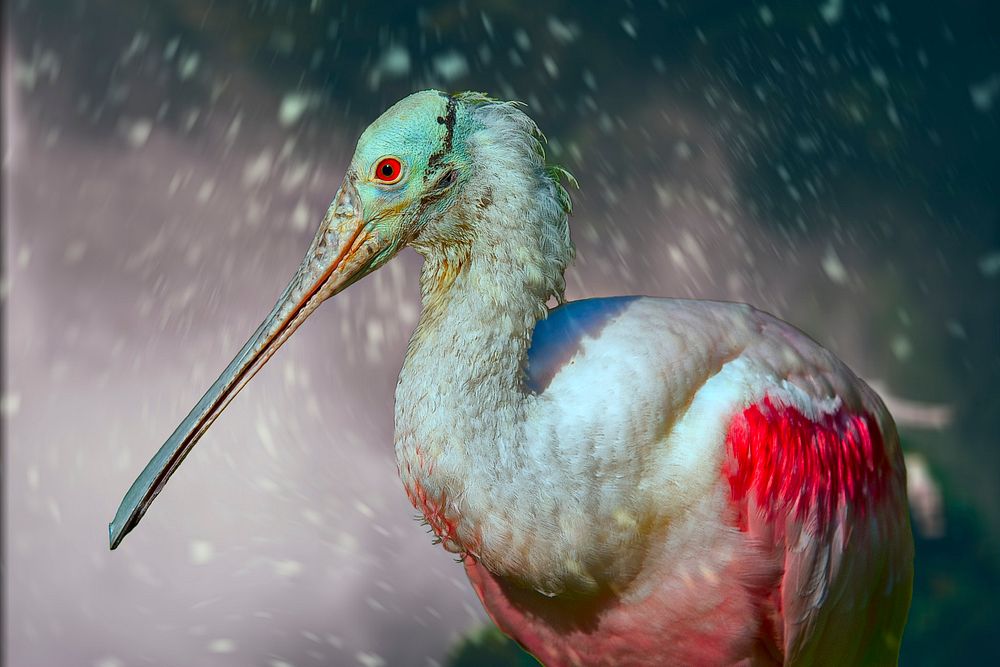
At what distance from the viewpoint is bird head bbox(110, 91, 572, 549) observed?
2426 millimetres

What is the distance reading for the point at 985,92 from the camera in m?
4.91

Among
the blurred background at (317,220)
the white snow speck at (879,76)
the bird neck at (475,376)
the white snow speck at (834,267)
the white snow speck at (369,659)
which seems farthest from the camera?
the white snow speck at (834,267)

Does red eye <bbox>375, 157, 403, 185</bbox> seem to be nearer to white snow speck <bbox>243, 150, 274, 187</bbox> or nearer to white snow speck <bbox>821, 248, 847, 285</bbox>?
white snow speck <bbox>243, 150, 274, 187</bbox>

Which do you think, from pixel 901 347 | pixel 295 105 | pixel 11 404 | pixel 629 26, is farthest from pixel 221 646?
pixel 901 347

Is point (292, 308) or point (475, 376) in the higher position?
point (292, 308)

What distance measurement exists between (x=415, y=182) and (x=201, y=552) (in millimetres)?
2552

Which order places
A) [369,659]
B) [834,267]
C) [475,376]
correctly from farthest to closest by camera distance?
1. [834,267]
2. [369,659]
3. [475,376]

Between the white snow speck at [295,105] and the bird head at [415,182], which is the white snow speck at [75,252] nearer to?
the white snow speck at [295,105]

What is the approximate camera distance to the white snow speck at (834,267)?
4.88m

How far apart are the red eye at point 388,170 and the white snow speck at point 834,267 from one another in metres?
2.81

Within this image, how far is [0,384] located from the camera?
4.76 meters

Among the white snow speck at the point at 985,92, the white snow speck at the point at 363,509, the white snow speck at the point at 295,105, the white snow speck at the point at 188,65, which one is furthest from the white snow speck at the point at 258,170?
the white snow speck at the point at 985,92

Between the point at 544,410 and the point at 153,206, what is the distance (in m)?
2.80

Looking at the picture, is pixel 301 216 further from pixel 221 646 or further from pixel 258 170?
pixel 221 646
